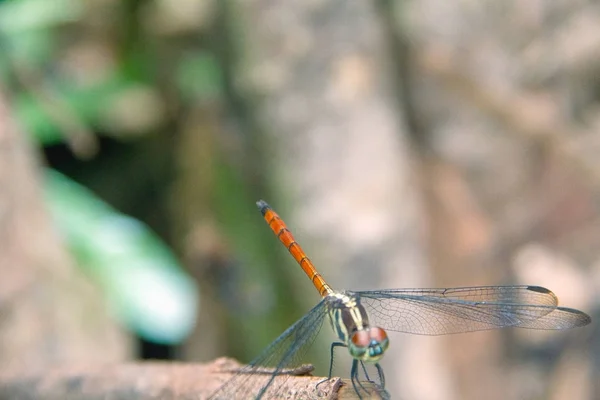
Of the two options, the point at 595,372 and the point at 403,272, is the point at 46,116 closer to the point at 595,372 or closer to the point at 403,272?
the point at 403,272

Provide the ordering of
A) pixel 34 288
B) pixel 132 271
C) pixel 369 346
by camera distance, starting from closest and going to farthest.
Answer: pixel 369 346, pixel 34 288, pixel 132 271

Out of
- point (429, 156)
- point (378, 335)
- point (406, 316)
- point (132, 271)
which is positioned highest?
point (429, 156)

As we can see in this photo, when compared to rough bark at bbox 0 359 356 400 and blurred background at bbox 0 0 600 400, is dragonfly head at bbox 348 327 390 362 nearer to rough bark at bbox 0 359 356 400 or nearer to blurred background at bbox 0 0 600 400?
rough bark at bbox 0 359 356 400

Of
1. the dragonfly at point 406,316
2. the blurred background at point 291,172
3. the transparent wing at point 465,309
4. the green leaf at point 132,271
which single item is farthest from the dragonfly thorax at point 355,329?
the green leaf at point 132,271

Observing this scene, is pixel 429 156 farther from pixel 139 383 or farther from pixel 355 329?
pixel 139 383

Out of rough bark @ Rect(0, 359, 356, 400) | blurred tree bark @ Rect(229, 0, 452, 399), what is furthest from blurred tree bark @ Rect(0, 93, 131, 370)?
blurred tree bark @ Rect(229, 0, 452, 399)

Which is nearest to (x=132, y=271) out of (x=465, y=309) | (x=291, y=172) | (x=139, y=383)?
(x=291, y=172)
